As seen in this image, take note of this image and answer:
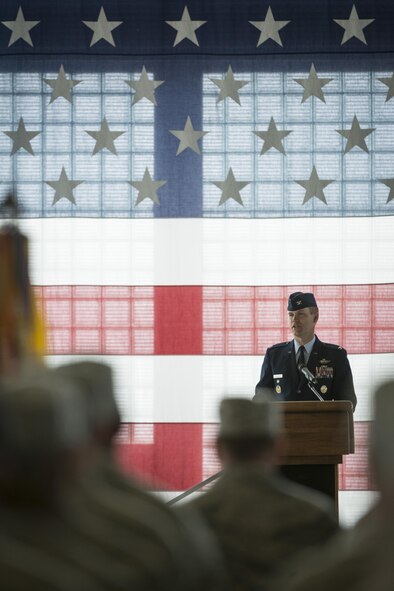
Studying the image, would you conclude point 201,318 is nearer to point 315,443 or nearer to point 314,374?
point 314,374

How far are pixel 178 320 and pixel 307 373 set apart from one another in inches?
50.3

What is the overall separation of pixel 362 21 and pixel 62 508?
224 inches

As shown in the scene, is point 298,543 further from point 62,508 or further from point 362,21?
point 362,21

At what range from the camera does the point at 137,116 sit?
6078 mm

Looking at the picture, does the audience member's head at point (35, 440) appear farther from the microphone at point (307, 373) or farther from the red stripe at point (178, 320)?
the red stripe at point (178, 320)

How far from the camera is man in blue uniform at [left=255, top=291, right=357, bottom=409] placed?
5.18 metres

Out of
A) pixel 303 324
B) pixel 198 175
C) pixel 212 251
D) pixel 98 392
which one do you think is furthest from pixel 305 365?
pixel 98 392

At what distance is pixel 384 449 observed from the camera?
0.72 m

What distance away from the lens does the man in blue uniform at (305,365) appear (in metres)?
5.18

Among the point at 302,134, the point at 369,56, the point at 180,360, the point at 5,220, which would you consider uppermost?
the point at 369,56

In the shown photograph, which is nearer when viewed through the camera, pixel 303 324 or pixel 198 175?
pixel 303 324

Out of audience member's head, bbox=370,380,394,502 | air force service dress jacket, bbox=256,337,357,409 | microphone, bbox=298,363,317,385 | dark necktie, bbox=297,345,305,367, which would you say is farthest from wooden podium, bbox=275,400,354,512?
audience member's head, bbox=370,380,394,502

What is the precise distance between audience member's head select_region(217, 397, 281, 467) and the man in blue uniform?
12.7 feet

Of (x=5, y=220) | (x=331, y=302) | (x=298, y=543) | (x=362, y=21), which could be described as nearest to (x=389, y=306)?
(x=331, y=302)
